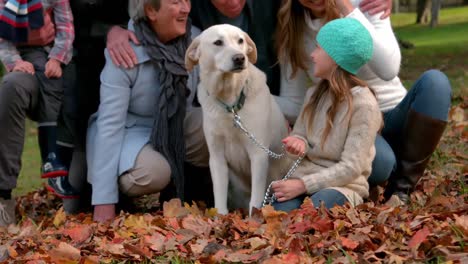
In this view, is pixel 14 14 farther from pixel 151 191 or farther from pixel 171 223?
pixel 171 223

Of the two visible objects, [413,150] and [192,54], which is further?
[413,150]

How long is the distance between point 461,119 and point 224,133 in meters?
4.26

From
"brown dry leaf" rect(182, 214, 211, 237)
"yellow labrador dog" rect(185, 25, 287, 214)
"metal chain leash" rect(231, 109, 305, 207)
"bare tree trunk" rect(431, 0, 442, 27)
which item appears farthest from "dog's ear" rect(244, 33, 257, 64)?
"bare tree trunk" rect(431, 0, 442, 27)

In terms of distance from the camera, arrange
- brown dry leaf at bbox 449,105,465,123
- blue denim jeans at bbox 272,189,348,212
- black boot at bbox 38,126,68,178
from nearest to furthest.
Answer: blue denim jeans at bbox 272,189,348,212 < black boot at bbox 38,126,68,178 < brown dry leaf at bbox 449,105,465,123

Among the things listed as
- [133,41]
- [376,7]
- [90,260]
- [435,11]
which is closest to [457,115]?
[376,7]

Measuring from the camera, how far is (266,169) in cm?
500

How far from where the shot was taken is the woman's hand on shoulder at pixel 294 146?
4684 mm

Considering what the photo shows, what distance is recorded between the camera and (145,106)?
17.8 ft

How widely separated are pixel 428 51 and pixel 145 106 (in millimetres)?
14107

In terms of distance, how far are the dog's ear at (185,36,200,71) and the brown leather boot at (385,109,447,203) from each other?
4.57 feet

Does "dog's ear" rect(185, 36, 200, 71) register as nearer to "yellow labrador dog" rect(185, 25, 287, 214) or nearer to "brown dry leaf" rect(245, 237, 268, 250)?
"yellow labrador dog" rect(185, 25, 287, 214)

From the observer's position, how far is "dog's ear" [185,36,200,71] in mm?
4957

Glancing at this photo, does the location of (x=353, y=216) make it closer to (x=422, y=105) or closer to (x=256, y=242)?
(x=256, y=242)

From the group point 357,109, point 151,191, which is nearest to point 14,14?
point 151,191
